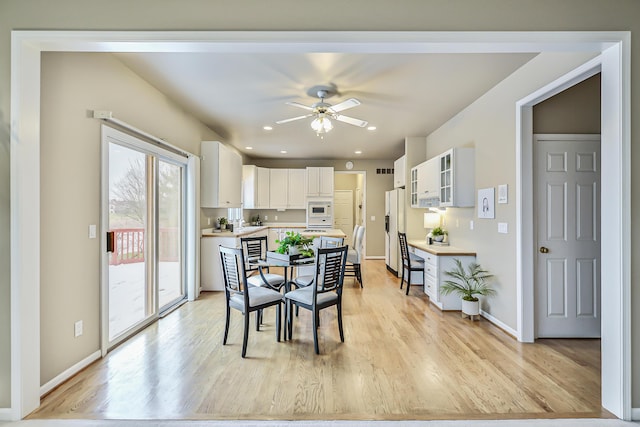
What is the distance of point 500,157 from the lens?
3.53 metres

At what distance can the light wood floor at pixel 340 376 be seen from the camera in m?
2.06

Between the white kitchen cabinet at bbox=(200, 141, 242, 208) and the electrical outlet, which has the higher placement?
the white kitchen cabinet at bbox=(200, 141, 242, 208)

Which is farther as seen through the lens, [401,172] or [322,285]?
[401,172]

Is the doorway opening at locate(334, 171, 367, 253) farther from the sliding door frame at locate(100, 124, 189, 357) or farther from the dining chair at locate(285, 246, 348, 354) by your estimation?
the dining chair at locate(285, 246, 348, 354)

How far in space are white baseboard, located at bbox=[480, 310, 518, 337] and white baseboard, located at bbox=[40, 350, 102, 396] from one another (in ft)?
12.8

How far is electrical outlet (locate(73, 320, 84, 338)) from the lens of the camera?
2.51 m

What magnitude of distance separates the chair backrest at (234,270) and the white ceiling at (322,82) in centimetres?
174

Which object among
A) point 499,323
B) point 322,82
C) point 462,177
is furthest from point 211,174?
point 499,323

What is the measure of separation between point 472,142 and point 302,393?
11.9 feet

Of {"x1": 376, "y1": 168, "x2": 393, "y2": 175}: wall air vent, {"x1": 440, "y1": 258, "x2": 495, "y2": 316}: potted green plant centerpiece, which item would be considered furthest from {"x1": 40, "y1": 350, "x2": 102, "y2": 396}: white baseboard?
{"x1": 376, "y1": 168, "x2": 393, "y2": 175}: wall air vent

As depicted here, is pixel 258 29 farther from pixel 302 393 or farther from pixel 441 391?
pixel 441 391

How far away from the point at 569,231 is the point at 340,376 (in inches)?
104

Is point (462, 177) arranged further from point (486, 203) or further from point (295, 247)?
point (295, 247)

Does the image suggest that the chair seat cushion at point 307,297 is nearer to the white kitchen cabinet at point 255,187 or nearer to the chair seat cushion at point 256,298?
the chair seat cushion at point 256,298
